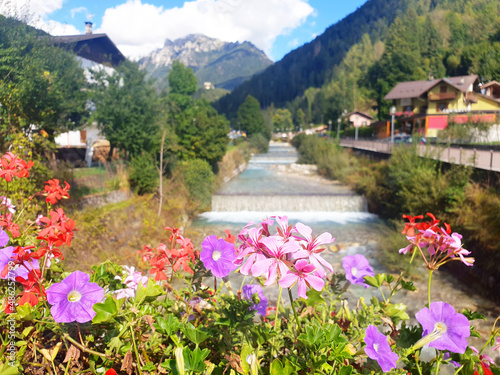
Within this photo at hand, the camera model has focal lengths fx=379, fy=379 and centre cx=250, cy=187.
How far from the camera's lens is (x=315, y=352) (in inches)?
40.7

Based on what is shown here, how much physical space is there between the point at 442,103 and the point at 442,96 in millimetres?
849

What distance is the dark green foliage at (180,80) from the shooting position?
47.0 meters

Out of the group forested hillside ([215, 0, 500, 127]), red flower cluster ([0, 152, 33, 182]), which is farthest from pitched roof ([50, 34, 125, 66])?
red flower cluster ([0, 152, 33, 182])

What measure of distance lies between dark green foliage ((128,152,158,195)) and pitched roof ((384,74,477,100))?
21.6 meters

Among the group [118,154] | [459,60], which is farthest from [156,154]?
[459,60]

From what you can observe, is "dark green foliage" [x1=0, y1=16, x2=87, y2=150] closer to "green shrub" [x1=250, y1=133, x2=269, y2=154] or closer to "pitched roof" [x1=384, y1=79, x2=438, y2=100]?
"pitched roof" [x1=384, y1=79, x2=438, y2=100]

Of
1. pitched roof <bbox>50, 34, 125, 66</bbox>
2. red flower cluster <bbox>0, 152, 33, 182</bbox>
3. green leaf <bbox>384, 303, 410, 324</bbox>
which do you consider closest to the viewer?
green leaf <bbox>384, 303, 410, 324</bbox>

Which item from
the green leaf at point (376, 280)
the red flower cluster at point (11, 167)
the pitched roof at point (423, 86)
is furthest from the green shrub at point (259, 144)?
the green leaf at point (376, 280)

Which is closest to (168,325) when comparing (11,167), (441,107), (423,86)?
(11,167)

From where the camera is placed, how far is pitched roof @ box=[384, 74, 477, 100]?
2717cm

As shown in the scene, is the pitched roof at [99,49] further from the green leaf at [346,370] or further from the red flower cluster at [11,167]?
the green leaf at [346,370]

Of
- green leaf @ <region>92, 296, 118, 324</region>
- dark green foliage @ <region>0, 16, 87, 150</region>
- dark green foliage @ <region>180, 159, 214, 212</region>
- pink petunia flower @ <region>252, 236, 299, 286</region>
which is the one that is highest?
dark green foliage @ <region>0, 16, 87, 150</region>

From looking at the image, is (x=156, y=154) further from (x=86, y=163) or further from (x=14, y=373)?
(x=14, y=373)

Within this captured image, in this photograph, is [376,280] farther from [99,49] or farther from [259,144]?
[259,144]
